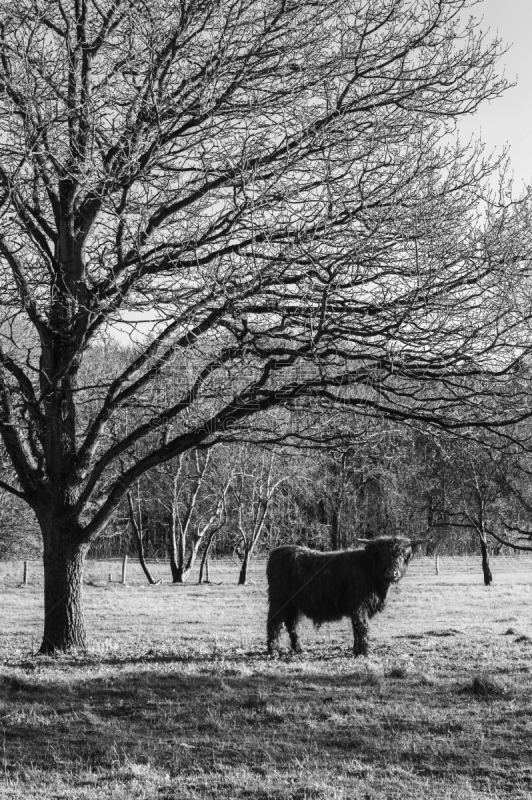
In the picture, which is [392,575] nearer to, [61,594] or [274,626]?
[274,626]

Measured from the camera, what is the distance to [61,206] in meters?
10.6

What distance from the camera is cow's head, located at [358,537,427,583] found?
36.4 feet

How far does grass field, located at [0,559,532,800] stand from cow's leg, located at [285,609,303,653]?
12.2 inches

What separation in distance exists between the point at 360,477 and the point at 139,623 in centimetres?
2531

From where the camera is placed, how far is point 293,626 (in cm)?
1184

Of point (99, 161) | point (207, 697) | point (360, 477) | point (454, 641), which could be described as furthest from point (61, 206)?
point (360, 477)

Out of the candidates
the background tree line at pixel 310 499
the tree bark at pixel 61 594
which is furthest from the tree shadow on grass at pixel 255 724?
the background tree line at pixel 310 499

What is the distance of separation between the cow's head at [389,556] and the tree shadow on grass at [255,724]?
2.26m

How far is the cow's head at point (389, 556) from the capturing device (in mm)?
11086

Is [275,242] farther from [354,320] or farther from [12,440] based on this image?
[12,440]

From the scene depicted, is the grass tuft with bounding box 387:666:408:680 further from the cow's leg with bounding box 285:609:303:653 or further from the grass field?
the cow's leg with bounding box 285:609:303:653

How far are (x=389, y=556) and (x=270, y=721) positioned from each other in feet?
15.3

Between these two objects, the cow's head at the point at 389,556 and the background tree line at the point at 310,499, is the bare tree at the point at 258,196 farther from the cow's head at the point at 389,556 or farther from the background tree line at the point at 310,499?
the background tree line at the point at 310,499

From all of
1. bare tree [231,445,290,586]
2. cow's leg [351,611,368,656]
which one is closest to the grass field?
cow's leg [351,611,368,656]
